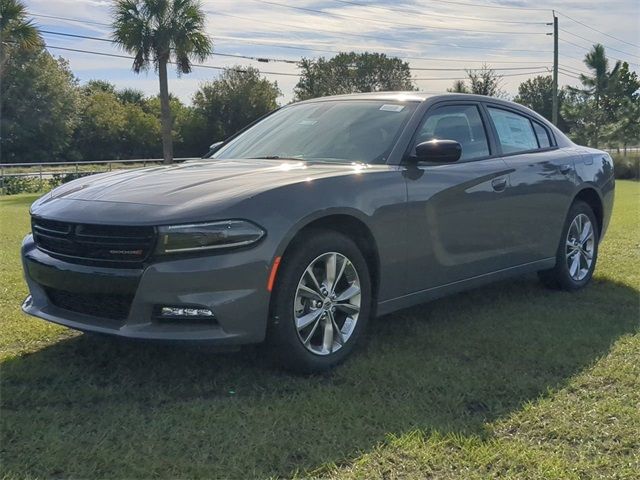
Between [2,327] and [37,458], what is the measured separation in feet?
6.88

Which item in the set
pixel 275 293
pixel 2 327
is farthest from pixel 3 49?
pixel 275 293

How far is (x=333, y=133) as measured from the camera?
484 centimetres

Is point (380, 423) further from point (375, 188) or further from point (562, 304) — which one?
point (562, 304)

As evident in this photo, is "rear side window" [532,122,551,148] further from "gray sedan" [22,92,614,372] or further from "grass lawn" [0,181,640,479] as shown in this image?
"grass lawn" [0,181,640,479]

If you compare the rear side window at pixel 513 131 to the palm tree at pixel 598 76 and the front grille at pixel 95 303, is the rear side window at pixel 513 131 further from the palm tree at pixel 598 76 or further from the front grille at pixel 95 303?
the palm tree at pixel 598 76

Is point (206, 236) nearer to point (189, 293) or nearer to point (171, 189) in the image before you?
point (189, 293)

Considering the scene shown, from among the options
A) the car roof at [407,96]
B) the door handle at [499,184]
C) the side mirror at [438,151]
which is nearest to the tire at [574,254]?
the door handle at [499,184]

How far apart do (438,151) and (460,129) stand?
0.85 m

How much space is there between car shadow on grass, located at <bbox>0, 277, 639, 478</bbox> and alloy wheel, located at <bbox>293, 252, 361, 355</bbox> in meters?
0.19

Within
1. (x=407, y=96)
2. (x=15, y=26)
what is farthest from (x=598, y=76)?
(x=407, y=96)

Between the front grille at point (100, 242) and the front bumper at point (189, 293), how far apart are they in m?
0.06

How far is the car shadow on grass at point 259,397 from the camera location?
2.95 m

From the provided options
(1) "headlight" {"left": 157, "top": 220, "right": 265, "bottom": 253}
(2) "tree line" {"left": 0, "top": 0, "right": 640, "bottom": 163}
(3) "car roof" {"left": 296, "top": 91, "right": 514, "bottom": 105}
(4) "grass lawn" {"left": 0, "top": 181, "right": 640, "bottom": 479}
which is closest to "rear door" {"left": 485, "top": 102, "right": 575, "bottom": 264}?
(3) "car roof" {"left": 296, "top": 91, "right": 514, "bottom": 105}

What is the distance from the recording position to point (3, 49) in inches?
1037
